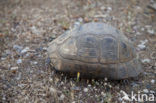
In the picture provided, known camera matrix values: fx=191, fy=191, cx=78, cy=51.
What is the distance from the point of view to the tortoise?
11.1ft

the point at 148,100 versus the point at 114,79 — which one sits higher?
the point at 114,79

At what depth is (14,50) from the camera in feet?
14.0

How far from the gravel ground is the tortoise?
0.68 ft

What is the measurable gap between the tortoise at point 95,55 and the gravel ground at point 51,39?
21 cm

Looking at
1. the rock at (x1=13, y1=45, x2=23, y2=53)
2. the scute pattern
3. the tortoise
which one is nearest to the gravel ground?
the rock at (x1=13, y1=45, x2=23, y2=53)

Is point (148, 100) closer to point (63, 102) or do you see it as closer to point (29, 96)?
point (63, 102)

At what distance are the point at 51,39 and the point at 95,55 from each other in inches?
64.1

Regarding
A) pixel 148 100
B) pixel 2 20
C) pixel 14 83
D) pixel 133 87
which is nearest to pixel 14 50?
pixel 14 83

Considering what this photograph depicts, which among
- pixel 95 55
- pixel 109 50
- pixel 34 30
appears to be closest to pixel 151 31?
pixel 109 50

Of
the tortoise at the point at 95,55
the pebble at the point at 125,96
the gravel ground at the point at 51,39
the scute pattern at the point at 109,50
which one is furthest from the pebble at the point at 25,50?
the pebble at the point at 125,96

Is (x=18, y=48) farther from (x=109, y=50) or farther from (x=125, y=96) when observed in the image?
(x=125, y=96)

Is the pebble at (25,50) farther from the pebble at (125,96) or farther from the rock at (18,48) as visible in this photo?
the pebble at (125,96)

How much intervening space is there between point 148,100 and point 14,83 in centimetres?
239

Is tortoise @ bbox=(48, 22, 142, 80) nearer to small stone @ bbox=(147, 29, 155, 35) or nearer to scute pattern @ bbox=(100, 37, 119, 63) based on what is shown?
scute pattern @ bbox=(100, 37, 119, 63)
